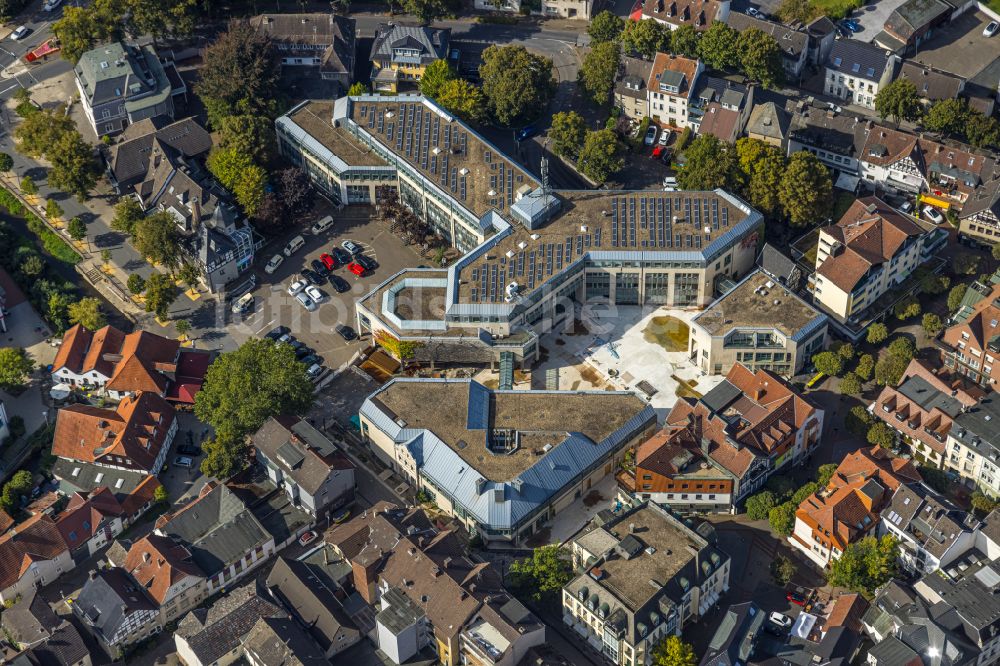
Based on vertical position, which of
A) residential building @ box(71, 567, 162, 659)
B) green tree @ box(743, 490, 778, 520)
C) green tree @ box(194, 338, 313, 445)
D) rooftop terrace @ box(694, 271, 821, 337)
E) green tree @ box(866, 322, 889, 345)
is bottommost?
residential building @ box(71, 567, 162, 659)

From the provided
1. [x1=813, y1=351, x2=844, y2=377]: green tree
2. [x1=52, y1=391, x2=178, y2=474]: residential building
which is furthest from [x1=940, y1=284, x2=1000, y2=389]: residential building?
[x1=52, y1=391, x2=178, y2=474]: residential building

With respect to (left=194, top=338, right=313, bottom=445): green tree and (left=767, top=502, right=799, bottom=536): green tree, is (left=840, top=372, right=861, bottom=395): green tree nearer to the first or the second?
(left=767, top=502, right=799, bottom=536): green tree

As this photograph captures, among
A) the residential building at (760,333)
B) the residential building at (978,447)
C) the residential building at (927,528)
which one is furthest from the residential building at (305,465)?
the residential building at (978,447)

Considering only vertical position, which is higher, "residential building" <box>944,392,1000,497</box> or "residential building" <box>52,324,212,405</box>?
"residential building" <box>944,392,1000,497</box>

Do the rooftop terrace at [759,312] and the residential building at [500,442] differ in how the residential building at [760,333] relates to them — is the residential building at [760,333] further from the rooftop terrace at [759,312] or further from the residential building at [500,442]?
the residential building at [500,442]

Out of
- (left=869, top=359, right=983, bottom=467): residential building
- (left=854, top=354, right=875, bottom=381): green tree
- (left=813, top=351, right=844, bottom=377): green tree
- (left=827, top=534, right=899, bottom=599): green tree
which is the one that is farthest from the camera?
(left=813, top=351, right=844, bottom=377): green tree

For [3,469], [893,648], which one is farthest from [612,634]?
[3,469]
